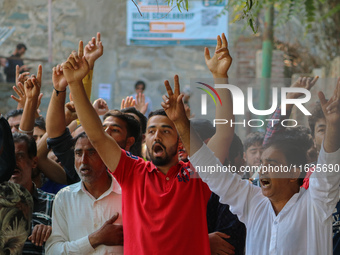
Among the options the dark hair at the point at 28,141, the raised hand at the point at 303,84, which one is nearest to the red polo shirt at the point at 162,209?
the raised hand at the point at 303,84

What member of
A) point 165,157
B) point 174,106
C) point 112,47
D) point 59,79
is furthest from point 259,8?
point 112,47

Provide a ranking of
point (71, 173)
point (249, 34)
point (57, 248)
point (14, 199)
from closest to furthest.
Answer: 1. point (14, 199)
2. point (57, 248)
3. point (71, 173)
4. point (249, 34)

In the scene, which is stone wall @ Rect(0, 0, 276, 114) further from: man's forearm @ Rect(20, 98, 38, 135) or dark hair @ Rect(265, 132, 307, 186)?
dark hair @ Rect(265, 132, 307, 186)

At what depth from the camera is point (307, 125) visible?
367 centimetres

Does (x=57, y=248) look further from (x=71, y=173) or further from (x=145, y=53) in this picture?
(x=145, y=53)

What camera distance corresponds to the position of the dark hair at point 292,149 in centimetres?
333

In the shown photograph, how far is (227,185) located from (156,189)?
1.36ft

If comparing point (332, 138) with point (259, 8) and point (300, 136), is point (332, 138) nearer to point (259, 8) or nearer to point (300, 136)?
point (300, 136)

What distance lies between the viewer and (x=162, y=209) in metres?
3.32

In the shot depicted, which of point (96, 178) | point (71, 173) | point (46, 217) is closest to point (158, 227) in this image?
point (96, 178)

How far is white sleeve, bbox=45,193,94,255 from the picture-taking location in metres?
3.56

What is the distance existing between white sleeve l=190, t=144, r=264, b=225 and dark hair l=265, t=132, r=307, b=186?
0.80 ft

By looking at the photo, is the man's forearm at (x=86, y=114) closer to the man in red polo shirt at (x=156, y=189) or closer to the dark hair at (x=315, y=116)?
the man in red polo shirt at (x=156, y=189)

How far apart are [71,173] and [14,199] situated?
1.20 metres
